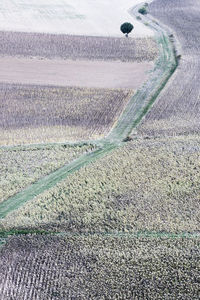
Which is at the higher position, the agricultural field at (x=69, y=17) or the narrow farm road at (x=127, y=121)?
the agricultural field at (x=69, y=17)

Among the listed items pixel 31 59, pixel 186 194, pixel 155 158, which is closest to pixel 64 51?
pixel 31 59

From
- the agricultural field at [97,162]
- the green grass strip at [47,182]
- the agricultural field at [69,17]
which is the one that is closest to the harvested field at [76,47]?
the agricultural field at [97,162]

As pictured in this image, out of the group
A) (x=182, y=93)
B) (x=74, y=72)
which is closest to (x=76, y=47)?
(x=74, y=72)

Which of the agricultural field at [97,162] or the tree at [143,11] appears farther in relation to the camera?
the tree at [143,11]

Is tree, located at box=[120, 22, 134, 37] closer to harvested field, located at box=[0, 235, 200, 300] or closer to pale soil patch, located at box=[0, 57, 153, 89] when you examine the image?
pale soil patch, located at box=[0, 57, 153, 89]

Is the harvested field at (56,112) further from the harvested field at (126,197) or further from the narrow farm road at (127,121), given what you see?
the harvested field at (126,197)

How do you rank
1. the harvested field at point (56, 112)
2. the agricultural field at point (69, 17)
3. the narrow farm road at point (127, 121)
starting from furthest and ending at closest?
the agricultural field at point (69, 17) → the harvested field at point (56, 112) → the narrow farm road at point (127, 121)
